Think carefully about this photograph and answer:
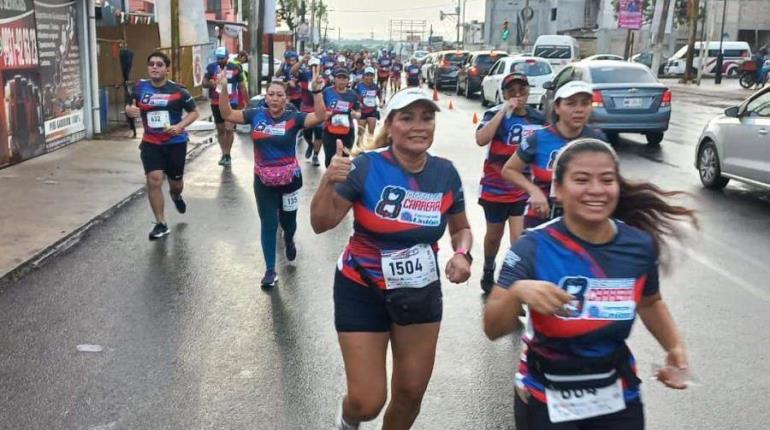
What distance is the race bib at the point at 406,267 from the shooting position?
11.4 feet

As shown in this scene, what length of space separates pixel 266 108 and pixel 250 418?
3.43 metres

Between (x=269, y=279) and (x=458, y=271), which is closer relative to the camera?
(x=458, y=271)

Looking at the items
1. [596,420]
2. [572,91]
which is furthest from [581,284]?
[572,91]

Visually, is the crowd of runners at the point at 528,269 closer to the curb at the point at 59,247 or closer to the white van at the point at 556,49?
the curb at the point at 59,247

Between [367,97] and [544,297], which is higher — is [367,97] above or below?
below

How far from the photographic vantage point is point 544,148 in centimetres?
531

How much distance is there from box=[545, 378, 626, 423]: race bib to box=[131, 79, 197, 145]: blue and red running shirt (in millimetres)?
6462

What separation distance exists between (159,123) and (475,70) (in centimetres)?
2506

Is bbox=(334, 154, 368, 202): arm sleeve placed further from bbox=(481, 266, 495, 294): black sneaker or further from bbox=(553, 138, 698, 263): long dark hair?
bbox=(481, 266, 495, 294): black sneaker

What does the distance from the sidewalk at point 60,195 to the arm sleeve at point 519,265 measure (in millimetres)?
5525

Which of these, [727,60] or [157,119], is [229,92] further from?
[727,60]

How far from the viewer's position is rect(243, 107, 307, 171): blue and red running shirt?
6.91 meters

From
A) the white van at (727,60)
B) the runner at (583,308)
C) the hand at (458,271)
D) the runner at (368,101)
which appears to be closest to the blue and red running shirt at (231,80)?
the runner at (368,101)

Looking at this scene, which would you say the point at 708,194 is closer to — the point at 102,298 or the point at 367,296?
the point at 102,298
